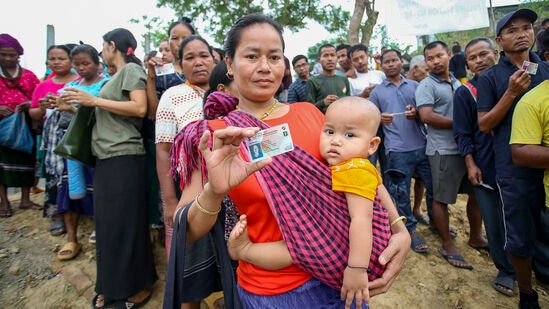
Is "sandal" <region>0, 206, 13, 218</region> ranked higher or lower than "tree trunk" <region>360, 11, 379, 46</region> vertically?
lower

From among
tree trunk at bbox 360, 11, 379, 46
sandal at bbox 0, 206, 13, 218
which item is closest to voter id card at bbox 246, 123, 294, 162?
sandal at bbox 0, 206, 13, 218

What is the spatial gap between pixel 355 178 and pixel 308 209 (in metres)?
0.23

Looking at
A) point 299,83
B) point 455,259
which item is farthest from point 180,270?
point 299,83

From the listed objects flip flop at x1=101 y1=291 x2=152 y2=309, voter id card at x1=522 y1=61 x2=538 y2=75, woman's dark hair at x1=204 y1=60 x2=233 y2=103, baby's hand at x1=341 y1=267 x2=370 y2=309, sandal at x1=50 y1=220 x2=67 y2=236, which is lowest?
flip flop at x1=101 y1=291 x2=152 y2=309

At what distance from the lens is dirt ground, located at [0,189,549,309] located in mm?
2994

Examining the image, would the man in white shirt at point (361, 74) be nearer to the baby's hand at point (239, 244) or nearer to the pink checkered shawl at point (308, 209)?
the pink checkered shawl at point (308, 209)

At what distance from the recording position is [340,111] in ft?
4.56

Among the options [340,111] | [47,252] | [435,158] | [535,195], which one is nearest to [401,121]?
[435,158]

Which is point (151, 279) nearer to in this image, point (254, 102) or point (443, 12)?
point (254, 102)

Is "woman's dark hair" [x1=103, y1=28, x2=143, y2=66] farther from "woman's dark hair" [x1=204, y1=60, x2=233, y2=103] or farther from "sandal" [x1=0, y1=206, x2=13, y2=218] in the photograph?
"sandal" [x1=0, y1=206, x2=13, y2=218]

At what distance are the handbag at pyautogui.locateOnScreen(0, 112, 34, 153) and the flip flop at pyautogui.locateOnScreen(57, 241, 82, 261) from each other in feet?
5.37

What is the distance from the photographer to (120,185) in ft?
8.68

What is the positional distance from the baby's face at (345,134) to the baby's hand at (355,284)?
0.44 m

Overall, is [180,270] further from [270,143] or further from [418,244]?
[418,244]
